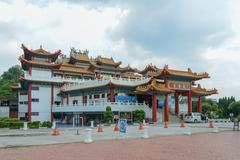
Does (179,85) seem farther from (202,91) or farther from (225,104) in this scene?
(225,104)

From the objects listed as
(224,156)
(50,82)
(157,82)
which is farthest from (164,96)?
(224,156)

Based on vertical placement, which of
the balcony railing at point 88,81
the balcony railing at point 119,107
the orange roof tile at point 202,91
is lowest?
the balcony railing at point 119,107

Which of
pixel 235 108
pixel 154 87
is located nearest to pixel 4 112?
pixel 154 87

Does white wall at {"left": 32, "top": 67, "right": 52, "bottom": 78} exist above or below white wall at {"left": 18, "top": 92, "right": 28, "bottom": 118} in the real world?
above

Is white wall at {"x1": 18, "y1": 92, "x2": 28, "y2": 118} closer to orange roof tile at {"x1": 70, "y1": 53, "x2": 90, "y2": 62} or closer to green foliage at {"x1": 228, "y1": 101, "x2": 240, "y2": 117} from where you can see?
orange roof tile at {"x1": 70, "y1": 53, "x2": 90, "y2": 62}

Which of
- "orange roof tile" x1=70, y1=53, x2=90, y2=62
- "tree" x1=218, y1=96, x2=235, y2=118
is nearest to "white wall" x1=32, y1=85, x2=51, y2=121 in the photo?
"orange roof tile" x1=70, y1=53, x2=90, y2=62

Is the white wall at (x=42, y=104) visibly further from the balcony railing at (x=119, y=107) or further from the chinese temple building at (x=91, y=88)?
the balcony railing at (x=119, y=107)

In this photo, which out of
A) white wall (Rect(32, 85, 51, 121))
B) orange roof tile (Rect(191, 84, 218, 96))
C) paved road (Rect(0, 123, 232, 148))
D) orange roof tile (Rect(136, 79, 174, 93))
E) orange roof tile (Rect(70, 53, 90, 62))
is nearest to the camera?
paved road (Rect(0, 123, 232, 148))

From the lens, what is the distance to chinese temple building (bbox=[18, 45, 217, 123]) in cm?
5134

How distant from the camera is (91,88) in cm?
5681

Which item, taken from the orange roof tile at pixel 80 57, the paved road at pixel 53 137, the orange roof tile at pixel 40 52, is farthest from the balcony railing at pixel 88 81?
the paved road at pixel 53 137

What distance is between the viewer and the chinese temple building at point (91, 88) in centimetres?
5134

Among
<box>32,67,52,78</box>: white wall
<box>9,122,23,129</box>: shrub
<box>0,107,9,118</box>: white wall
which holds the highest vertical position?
<box>32,67,52,78</box>: white wall

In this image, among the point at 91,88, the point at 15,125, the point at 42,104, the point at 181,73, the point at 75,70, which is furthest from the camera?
the point at 75,70
